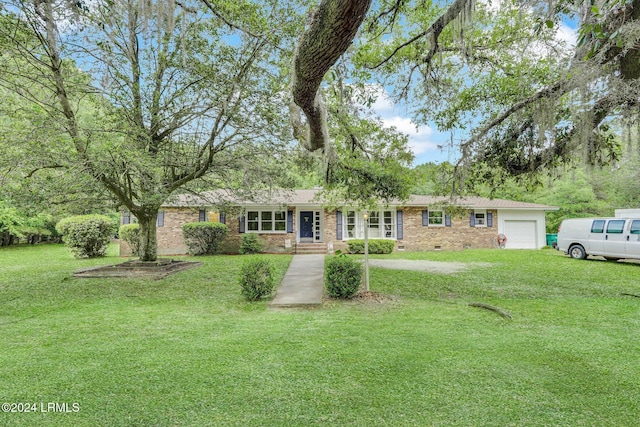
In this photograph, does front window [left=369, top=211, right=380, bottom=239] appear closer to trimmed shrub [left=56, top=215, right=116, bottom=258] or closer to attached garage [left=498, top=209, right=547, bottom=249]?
attached garage [left=498, top=209, right=547, bottom=249]

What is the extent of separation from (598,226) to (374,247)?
8.69 meters

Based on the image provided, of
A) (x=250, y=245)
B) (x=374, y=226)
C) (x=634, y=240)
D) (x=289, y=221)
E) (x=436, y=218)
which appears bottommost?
(x=250, y=245)

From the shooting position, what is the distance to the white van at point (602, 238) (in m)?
11.1

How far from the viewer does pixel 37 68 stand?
689 cm

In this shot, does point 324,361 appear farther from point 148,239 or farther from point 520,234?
point 520,234

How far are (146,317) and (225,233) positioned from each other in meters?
11.0

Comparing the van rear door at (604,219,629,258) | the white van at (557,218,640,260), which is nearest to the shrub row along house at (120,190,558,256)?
the white van at (557,218,640,260)

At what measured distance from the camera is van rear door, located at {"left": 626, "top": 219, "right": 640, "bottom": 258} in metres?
10.9

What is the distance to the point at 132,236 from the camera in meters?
15.3

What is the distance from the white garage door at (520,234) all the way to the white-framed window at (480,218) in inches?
49.6

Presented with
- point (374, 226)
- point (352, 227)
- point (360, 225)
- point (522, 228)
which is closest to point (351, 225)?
point (352, 227)

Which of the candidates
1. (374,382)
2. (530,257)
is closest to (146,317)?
(374,382)

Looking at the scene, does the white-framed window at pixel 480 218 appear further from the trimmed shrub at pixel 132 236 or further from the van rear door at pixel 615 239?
the trimmed shrub at pixel 132 236

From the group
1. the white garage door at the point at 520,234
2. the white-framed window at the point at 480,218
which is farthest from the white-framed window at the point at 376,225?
the white garage door at the point at 520,234
